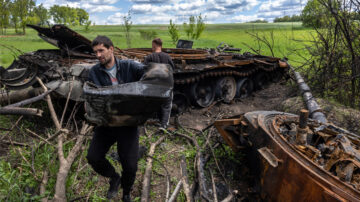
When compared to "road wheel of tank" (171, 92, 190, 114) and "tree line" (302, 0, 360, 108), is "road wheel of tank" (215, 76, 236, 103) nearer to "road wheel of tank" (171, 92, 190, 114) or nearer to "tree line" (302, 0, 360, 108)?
"road wheel of tank" (171, 92, 190, 114)

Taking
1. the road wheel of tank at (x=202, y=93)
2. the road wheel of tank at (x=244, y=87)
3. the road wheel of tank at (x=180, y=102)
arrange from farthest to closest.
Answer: the road wheel of tank at (x=244, y=87) → the road wheel of tank at (x=202, y=93) → the road wheel of tank at (x=180, y=102)

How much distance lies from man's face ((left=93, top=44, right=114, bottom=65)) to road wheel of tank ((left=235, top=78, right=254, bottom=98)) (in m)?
6.93

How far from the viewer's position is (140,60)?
20.4 ft

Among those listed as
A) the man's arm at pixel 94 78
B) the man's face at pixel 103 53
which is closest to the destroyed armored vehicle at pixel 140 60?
the man's arm at pixel 94 78

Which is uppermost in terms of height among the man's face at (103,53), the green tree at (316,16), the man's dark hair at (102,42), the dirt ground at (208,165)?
the green tree at (316,16)

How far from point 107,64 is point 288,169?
2286 mm

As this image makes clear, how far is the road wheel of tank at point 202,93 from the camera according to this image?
715 cm

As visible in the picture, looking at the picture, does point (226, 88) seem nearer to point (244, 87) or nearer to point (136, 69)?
point (244, 87)

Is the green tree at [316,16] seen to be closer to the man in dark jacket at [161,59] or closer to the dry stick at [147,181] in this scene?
the man in dark jacket at [161,59]

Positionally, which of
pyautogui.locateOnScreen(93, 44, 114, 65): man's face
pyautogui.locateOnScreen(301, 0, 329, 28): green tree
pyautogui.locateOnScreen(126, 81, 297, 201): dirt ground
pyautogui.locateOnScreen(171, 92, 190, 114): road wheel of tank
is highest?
pyautogui.locateOnScreen(301, 0, 329, 28): green tree

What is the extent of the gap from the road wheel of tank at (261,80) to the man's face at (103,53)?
27.4ft

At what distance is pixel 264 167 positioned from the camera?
2.94 meters

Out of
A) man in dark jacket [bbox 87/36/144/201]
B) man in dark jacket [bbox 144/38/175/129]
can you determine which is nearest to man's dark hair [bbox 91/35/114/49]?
man in dark jacket [bbox 87/36/144/201]

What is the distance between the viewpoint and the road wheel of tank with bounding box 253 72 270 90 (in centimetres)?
986
